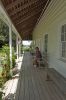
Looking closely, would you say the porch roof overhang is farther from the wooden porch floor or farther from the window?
the wooden porch floor

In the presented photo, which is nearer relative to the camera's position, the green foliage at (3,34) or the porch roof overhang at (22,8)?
the porch roof overhang at (22,8)

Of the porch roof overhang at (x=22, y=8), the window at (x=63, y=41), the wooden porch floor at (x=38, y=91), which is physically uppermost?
the porch roof overhang at (x=22, y=8)

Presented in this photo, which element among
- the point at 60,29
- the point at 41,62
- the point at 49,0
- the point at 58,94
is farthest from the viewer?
the point at 41,62

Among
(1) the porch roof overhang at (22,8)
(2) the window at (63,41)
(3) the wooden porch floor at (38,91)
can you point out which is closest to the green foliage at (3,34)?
(1) the porch roof overhang at (22,8)

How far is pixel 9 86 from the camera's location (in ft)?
23.1

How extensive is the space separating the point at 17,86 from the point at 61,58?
70.8 inches

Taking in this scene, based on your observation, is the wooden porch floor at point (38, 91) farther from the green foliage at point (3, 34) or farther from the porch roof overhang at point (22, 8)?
Result: the green foliage at point (3, 34)

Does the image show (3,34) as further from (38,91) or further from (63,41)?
(38,91)

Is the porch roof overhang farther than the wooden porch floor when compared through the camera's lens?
No

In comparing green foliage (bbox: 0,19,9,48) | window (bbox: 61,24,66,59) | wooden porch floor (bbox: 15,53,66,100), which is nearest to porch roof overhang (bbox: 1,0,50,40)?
window (bbox: 61,24,66,59)

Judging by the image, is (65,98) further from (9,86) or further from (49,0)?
(49,0)

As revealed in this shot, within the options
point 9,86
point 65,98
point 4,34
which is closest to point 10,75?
point 9,86

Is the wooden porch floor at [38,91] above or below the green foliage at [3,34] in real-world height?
below

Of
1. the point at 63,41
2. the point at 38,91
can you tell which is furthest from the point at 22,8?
the point at 38,91
